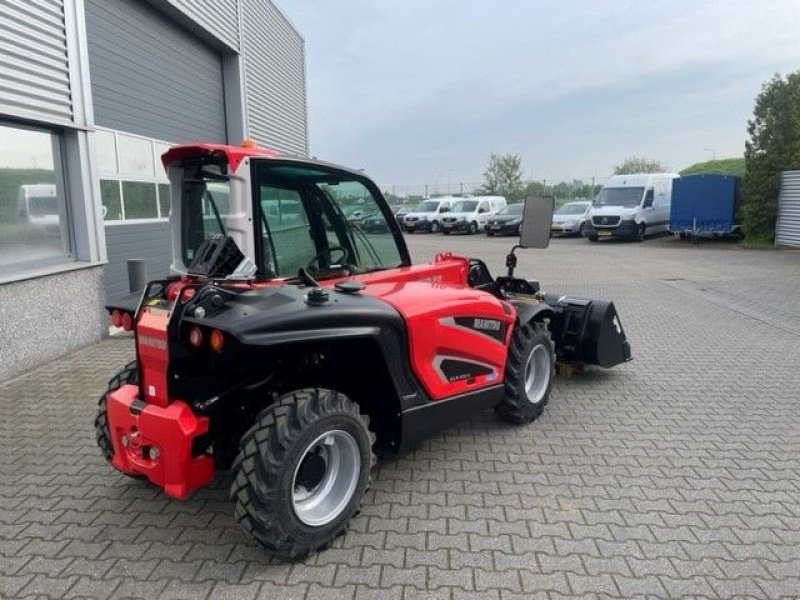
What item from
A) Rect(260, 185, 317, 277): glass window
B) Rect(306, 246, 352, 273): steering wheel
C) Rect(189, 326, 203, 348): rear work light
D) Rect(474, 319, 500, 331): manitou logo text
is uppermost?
Rect(260, 185, 317, 277): glass window

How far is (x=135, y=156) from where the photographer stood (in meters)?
8.95

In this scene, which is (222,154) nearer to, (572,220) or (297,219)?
A: (297,219)

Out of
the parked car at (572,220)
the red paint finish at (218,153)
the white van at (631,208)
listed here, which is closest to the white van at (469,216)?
the parked car at (572,220)

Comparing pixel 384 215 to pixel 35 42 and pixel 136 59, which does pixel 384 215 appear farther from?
pixel 136 59

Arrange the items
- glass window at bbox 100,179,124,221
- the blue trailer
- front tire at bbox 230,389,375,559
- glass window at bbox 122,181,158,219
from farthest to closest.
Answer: the blue trailer → glass window at bbox 122,181,158,219 → glass window at bbox 100,179,124,221 → front tire at bbox 230,389,375,559

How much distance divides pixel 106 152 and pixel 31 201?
212cm

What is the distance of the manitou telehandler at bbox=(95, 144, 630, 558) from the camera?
269cm

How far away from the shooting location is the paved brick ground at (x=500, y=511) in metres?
2.69

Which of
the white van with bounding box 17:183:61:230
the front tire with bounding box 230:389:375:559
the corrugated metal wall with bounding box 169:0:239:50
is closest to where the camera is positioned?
the front tire with bounding box 230:389:375:559

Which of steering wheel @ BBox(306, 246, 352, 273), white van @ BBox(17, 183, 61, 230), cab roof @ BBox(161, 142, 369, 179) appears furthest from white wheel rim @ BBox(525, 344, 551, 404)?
white van @ BBox(17, 183, 61, 230)

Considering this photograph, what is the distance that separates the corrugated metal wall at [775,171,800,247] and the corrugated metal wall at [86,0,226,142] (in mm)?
17555

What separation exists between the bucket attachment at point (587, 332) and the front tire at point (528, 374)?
821 mm

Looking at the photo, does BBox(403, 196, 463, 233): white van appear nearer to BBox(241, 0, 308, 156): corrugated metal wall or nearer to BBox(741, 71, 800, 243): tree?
BBox(241, 0, 308, 156): corrugated metal wall

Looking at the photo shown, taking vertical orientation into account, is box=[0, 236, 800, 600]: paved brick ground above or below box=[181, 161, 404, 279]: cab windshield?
below
